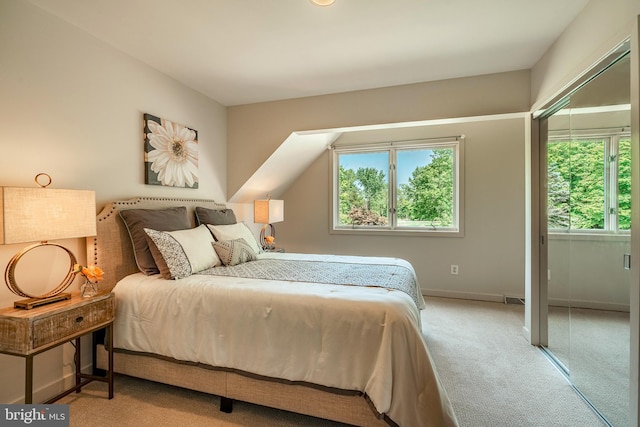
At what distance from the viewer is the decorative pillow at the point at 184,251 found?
2117 mm

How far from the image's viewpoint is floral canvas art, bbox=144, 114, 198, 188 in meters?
2.65

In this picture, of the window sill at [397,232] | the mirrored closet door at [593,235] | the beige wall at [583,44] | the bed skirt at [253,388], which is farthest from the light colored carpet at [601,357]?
the window sill at [397,232]

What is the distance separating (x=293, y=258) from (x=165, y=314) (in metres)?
1.26

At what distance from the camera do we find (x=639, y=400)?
4.54 ft

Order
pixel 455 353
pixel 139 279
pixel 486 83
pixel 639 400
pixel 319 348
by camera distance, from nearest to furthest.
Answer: pixel 639 400 → pixel 319 348 → pixel 139 279 → pixel 455 353 → pixel 486 83

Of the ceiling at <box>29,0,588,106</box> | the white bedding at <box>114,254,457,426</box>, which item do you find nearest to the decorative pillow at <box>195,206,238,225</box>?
the white bedding at <box>114,254,457,426</box>

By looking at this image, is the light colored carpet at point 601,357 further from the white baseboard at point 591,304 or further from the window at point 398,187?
the window at point 398,187

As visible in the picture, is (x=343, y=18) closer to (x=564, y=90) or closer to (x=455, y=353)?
(x=564, y=90)

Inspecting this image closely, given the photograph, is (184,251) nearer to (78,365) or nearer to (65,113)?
(78,365)

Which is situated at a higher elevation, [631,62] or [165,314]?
[631,62]

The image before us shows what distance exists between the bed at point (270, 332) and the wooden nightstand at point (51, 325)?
0.44 ft

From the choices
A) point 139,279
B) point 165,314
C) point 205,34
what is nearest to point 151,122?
point 205,34

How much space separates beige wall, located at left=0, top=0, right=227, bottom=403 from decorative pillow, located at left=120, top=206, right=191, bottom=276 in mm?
249

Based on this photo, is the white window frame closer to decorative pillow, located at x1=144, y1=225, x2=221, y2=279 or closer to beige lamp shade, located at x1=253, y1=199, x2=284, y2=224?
beige lamp shade, located at x1=253, y1=199, x2=284, y2=224
